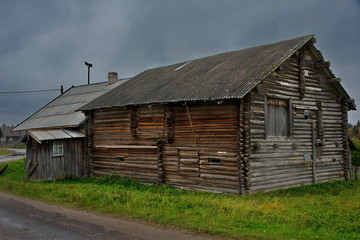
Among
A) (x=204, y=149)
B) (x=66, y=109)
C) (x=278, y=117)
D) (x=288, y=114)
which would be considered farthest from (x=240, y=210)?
(x=66, y=109)

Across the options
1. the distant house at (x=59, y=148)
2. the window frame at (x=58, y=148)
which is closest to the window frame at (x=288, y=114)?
the distant house at (x=59, y=148)

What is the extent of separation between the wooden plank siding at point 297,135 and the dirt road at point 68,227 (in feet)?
23.9

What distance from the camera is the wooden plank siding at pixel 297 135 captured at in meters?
15.9

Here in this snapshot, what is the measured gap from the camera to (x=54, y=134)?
21078mm

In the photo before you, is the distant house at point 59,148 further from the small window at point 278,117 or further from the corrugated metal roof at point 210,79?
the small window at point 278,117

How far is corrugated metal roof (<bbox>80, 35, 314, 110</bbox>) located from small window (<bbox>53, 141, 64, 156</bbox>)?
2.65 m

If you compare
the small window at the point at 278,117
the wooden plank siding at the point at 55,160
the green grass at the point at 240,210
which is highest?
the small window at the point at 278,117

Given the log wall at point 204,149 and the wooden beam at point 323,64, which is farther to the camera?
the wooden beam at point 323,64

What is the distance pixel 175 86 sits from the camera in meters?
19.2

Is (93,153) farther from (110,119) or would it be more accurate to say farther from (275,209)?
(275,209)

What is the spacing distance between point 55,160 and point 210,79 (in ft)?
33.2

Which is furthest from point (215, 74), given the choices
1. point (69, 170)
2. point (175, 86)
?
point (69, 170)

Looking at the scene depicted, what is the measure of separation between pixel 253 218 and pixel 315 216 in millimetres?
1959

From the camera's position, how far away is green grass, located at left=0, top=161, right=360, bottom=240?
9.29 metres
